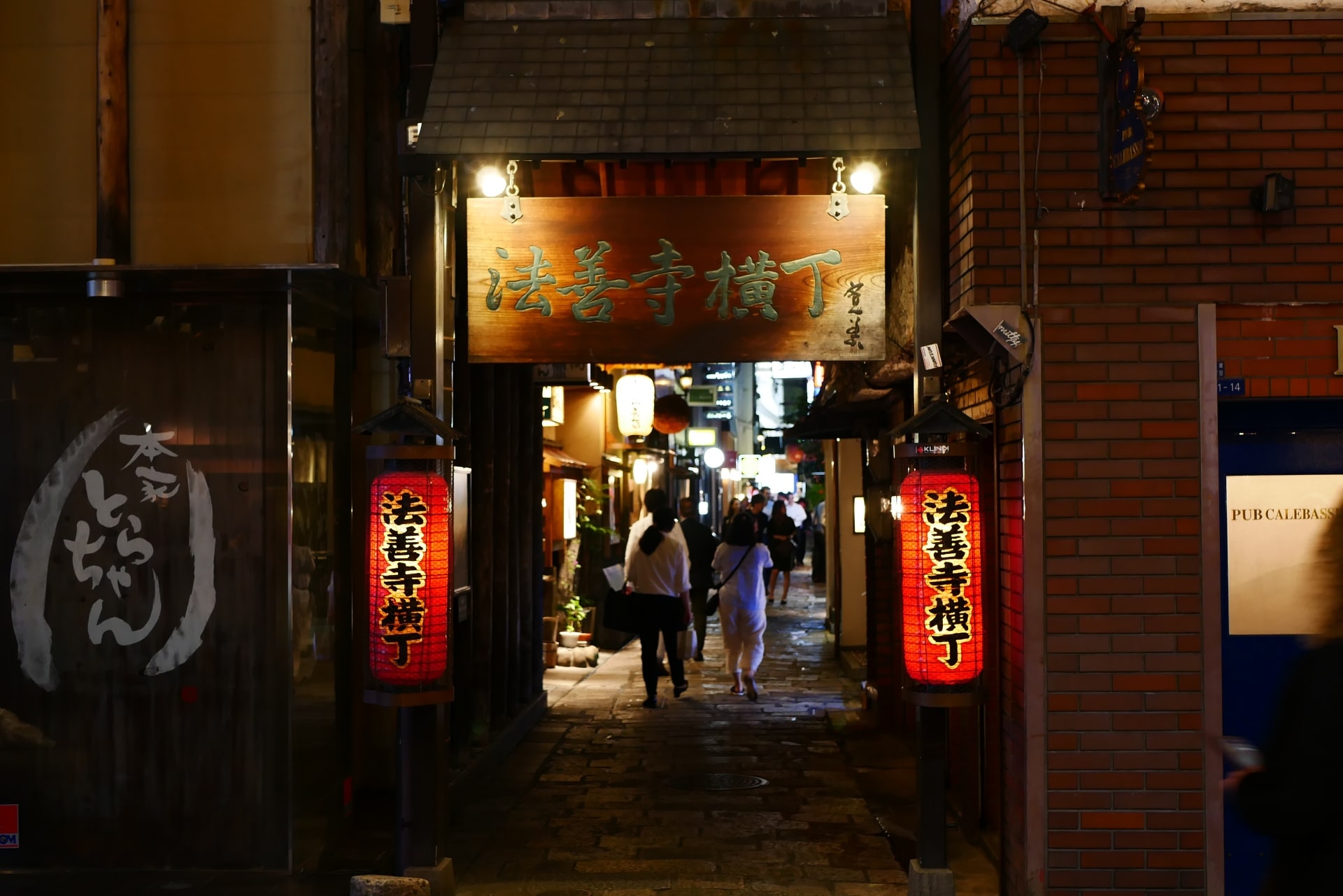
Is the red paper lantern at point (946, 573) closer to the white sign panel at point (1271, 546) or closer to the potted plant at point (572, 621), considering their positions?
the white sign panel at point (1271, 546)

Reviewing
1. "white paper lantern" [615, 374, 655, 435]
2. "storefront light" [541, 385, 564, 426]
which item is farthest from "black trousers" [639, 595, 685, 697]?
"white paper lantern" [615, 374, 655, 435]

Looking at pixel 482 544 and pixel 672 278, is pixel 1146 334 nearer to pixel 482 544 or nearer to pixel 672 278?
pixel 672 278

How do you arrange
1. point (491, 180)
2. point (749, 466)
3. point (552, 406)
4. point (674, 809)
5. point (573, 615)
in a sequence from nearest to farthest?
point (491, 180) → point (674, 809) → point (552, 406) → point (573, 615) → point (749, 466)

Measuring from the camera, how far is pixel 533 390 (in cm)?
1450

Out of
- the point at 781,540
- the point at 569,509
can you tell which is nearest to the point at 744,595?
the point at 569,509

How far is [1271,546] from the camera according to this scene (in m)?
7.14

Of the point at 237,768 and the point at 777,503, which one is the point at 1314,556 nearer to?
the point at 237,768

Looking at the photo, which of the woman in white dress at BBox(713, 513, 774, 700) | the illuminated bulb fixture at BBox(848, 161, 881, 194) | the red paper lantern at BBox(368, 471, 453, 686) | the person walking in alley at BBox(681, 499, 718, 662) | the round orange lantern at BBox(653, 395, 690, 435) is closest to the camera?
the red paper lantern at BBox(368, 471, 453, 686)

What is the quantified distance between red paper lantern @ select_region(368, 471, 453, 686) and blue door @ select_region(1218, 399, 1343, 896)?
→ 4.81 metres

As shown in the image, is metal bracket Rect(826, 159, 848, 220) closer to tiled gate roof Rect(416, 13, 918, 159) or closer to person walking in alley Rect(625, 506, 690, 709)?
tiled gate roof Rect(416, 13, 918, 159)

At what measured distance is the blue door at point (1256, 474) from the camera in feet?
23.3

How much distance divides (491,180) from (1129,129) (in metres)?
3.99

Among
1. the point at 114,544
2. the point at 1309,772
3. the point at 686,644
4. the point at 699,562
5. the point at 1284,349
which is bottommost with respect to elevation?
the point at 686,644

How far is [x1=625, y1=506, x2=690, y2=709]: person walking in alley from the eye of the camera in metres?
14.3
